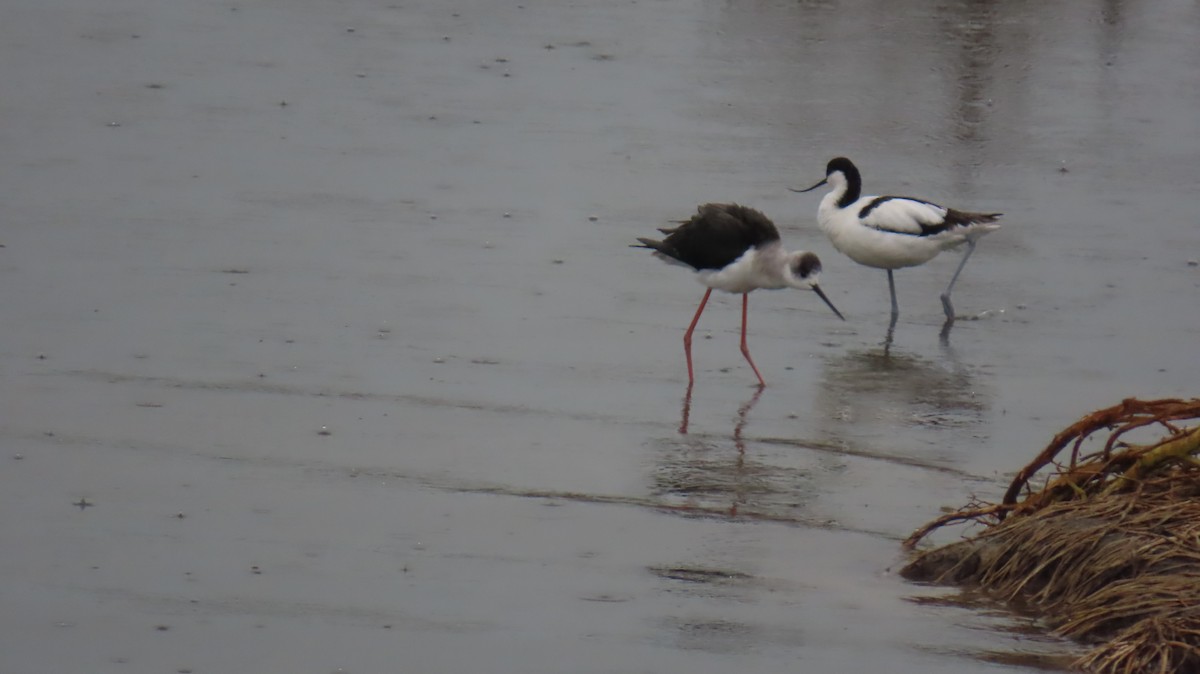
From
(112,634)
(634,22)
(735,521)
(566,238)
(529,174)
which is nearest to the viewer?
(112,634)

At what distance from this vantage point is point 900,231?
11.2 meters

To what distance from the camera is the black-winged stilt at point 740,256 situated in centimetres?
1038

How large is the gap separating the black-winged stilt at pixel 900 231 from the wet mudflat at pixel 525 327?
0.30 m

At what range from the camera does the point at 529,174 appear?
43.8ft

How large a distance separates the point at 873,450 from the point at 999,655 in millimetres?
2472

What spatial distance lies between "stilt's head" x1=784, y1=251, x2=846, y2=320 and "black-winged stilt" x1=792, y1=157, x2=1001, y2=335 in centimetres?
82

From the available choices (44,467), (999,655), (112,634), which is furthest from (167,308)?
(999,655)

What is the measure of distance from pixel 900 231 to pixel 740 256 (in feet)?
4.36

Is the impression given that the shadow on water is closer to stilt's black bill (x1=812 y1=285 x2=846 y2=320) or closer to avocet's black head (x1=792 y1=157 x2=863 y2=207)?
stilt's black bill (x1=812 y1=285 x2=846 y2=320)

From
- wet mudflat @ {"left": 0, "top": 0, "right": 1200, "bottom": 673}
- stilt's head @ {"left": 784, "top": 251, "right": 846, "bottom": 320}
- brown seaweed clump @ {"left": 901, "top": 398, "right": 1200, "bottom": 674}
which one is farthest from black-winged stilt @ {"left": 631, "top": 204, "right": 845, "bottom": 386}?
brown seaweed clump @ {"left": 901, "top": 398, "right": 1200, "bottom": 674}

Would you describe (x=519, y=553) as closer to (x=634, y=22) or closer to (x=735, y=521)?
(x=735, y=521)

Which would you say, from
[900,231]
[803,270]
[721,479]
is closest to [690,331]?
[803,270]

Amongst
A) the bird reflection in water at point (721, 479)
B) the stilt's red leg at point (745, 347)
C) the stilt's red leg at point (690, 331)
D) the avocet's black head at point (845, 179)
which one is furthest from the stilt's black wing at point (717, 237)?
the bird reflection in water at point (721, 479)

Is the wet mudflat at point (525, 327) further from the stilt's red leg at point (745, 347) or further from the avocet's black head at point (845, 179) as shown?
the avocet's black head at point (845, 179)
